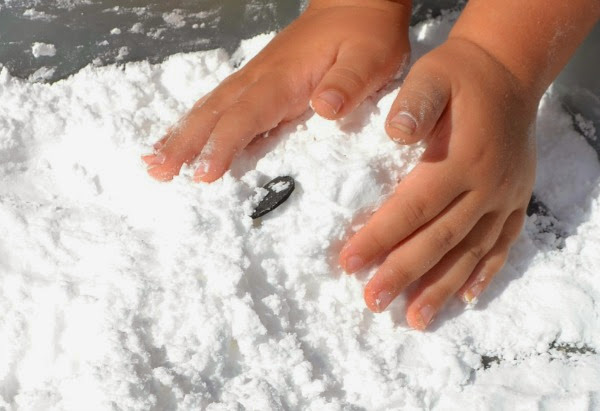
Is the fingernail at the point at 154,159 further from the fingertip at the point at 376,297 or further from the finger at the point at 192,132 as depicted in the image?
the fingertip at the point at 376,297

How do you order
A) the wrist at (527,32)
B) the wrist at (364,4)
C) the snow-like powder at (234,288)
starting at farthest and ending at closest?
→ the wrist at (364,4)
the wrist at (527,32)
the snow-like powder at (234,288)

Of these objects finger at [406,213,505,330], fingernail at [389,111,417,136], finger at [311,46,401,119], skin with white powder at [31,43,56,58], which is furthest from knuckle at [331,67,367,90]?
skin with white powder at [31,43,56,58]

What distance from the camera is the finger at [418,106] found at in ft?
2.34

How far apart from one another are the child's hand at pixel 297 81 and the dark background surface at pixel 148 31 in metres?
0.10

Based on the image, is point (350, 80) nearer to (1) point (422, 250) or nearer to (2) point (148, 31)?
(1) point (422, 250)

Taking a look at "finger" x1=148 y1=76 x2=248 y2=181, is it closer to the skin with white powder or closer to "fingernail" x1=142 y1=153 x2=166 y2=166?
"fingernail" x1=142 y1=153 x2=166 y2=166

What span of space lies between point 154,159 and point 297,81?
0.65ft

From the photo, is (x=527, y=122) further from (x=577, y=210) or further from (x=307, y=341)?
(x=307, y=341)

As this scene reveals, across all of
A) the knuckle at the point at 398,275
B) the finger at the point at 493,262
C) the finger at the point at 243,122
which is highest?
the finger at the point at 243,122

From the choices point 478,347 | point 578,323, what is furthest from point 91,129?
point 578,323

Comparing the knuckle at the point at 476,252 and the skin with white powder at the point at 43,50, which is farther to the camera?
the skin with white powder at the point at 43,50

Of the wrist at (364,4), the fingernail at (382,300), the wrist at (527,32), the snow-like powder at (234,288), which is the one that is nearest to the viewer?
the snow-like powder at (234,288)

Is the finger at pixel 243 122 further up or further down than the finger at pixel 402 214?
further up

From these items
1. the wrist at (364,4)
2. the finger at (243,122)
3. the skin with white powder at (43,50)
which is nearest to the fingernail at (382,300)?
the finger at (243,122)
